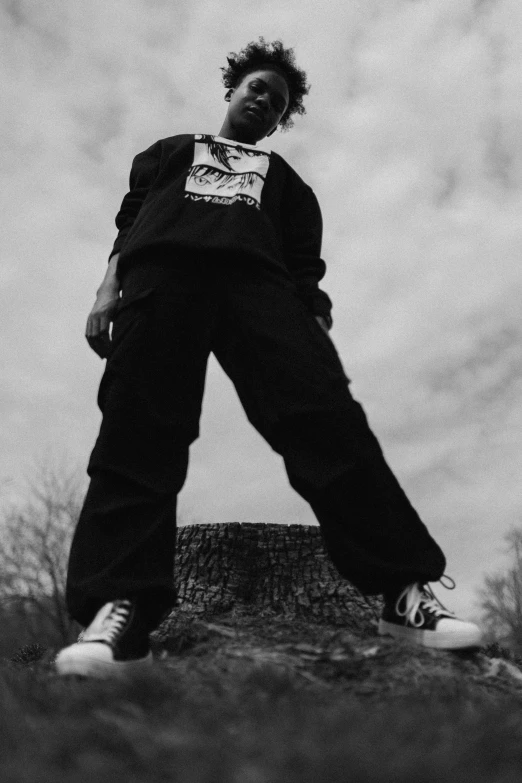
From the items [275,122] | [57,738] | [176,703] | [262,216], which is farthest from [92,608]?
[275,122]

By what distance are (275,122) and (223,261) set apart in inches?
37.9

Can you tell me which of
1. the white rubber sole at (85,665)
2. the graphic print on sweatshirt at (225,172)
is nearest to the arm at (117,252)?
the graphic print on sweatshirt at (225,172)

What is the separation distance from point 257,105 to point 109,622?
2.26m

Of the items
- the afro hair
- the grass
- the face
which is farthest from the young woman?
the afro hair

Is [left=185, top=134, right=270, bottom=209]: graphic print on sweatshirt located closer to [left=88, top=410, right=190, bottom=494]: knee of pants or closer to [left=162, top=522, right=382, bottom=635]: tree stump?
[left=88, top=410, right=190, bottom=494]: knee of pants

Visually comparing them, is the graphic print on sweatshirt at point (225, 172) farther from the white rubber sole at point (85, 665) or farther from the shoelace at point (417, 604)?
the white rubber sole at point (85, 665)

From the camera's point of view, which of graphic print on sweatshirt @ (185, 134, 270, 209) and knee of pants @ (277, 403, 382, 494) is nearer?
knee of pants @ (277, 403, 382, 494)

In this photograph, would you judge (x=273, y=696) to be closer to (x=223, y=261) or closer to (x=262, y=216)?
(x=223, y=261)

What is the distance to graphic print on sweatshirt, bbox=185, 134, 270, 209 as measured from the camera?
9.05 ft

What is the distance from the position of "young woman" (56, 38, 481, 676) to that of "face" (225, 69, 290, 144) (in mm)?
225

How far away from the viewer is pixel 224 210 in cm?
270

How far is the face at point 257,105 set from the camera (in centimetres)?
309

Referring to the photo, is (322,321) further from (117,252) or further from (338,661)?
(338,661)

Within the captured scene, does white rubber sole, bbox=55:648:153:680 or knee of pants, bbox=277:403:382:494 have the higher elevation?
knee of pants, bbox=277:403:382:494
